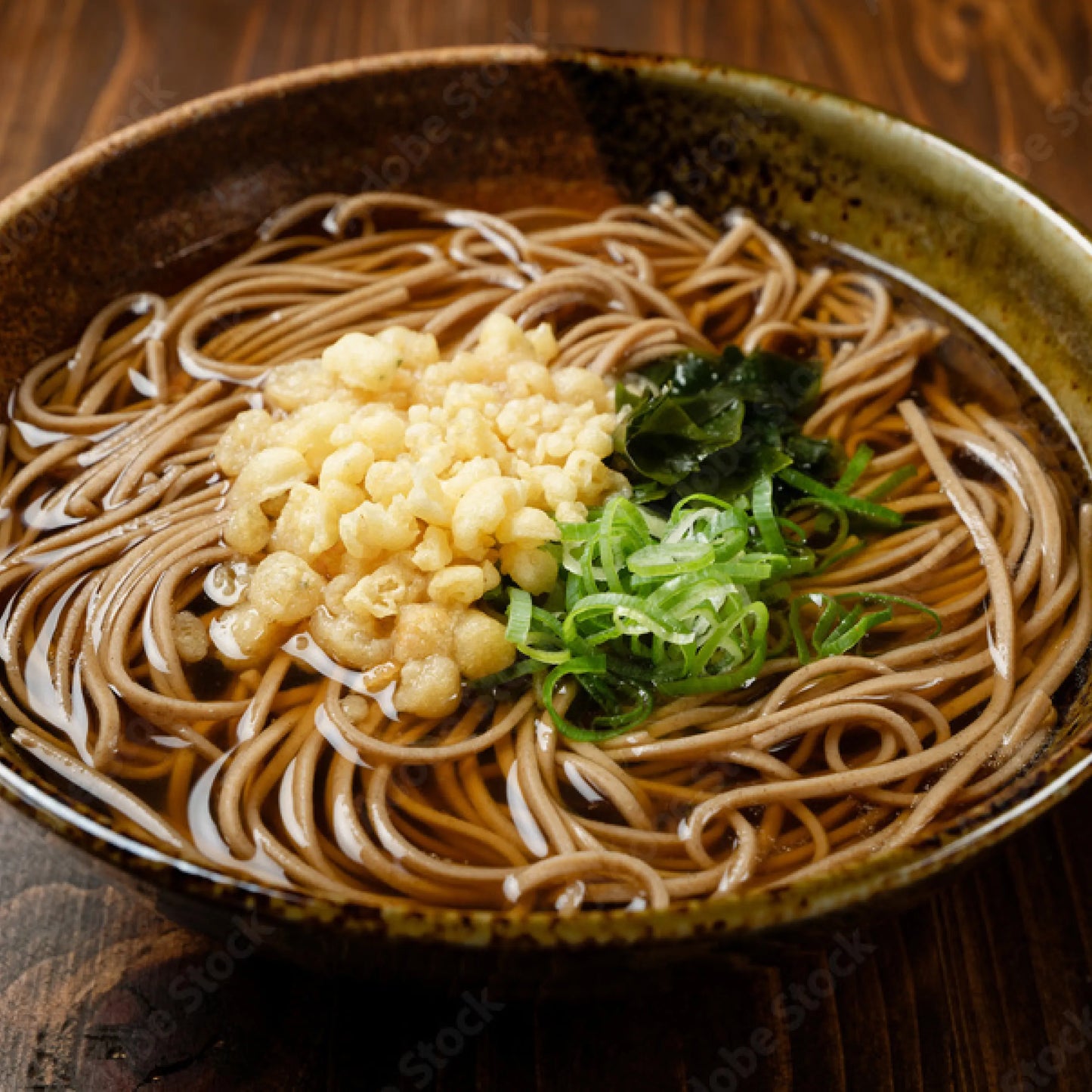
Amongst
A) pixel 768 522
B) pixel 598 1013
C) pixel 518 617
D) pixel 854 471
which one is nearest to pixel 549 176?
pixel 854 471

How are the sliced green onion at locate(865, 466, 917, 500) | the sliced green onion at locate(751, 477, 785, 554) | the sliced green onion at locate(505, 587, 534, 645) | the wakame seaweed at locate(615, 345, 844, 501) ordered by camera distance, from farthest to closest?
the sliced green onion at locate(865, 466, 917, 500) < the wakame seaweed at locate(615, 345, 844, 501) < the sliced green onion at locate(751, 477, 785, 554) < the sliced green onion at locate(505, 587, 534, 645)

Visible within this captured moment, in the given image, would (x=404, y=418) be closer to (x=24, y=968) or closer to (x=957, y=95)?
(x=24, y=968)

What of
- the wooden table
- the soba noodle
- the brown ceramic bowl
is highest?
the brown ceramic bowl

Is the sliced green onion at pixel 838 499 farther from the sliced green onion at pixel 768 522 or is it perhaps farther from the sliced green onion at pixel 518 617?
the sliced green onion at pixel 518 617

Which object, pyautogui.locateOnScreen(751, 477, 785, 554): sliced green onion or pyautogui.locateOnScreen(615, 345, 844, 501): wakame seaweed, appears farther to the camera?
pyautogui.locateOnScreen(615, 345, 844, 501): wakame seaweed

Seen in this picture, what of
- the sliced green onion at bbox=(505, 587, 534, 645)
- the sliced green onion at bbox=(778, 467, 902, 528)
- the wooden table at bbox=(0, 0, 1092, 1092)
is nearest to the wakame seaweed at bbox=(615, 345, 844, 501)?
the sliced green onion at bbox=(778, 467, 902, 528)

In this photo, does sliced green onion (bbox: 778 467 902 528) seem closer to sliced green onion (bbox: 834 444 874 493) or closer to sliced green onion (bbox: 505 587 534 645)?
sliced green onion (bbox: 834 444 874 493)

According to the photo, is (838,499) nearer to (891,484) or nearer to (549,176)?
(891,484)
